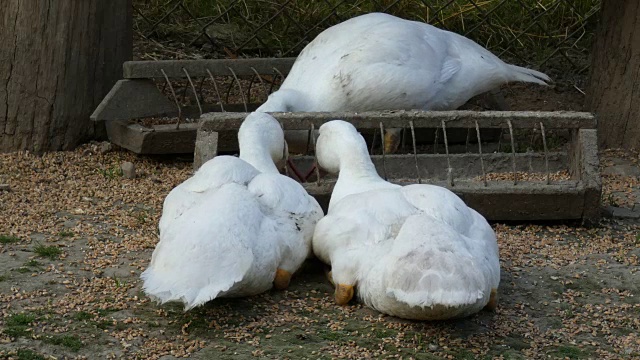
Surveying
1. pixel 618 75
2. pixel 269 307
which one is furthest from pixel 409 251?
pixel 618 75

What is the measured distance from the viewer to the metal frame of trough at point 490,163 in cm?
395

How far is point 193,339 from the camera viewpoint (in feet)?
9.48

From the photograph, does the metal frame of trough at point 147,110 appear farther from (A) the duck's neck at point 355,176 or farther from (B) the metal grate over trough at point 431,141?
(A) the duck's neck at point 355,176

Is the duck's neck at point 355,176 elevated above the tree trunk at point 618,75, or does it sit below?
below

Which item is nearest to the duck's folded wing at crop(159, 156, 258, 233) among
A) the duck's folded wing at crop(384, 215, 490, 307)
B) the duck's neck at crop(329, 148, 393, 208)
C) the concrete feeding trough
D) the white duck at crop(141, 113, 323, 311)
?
the white duck at crop(141, 113, 323, 311)

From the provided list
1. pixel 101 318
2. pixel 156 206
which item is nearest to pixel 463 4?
pixel 156 206

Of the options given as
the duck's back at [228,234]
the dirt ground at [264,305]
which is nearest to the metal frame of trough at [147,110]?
the dirt ground at [264,305]

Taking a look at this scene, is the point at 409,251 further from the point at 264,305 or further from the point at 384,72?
the point at 384,72

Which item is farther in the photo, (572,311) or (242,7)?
(242,7)

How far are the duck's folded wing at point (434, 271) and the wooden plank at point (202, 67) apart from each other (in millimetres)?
2144

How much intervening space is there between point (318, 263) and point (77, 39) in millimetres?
1891

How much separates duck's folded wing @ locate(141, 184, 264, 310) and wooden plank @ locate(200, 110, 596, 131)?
90 cm

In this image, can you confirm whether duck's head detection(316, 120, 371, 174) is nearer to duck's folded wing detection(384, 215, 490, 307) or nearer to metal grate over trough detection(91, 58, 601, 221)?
metal grate over trough detection(91, 58, 601, 221)

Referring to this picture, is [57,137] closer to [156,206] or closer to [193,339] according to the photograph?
[156,206]
